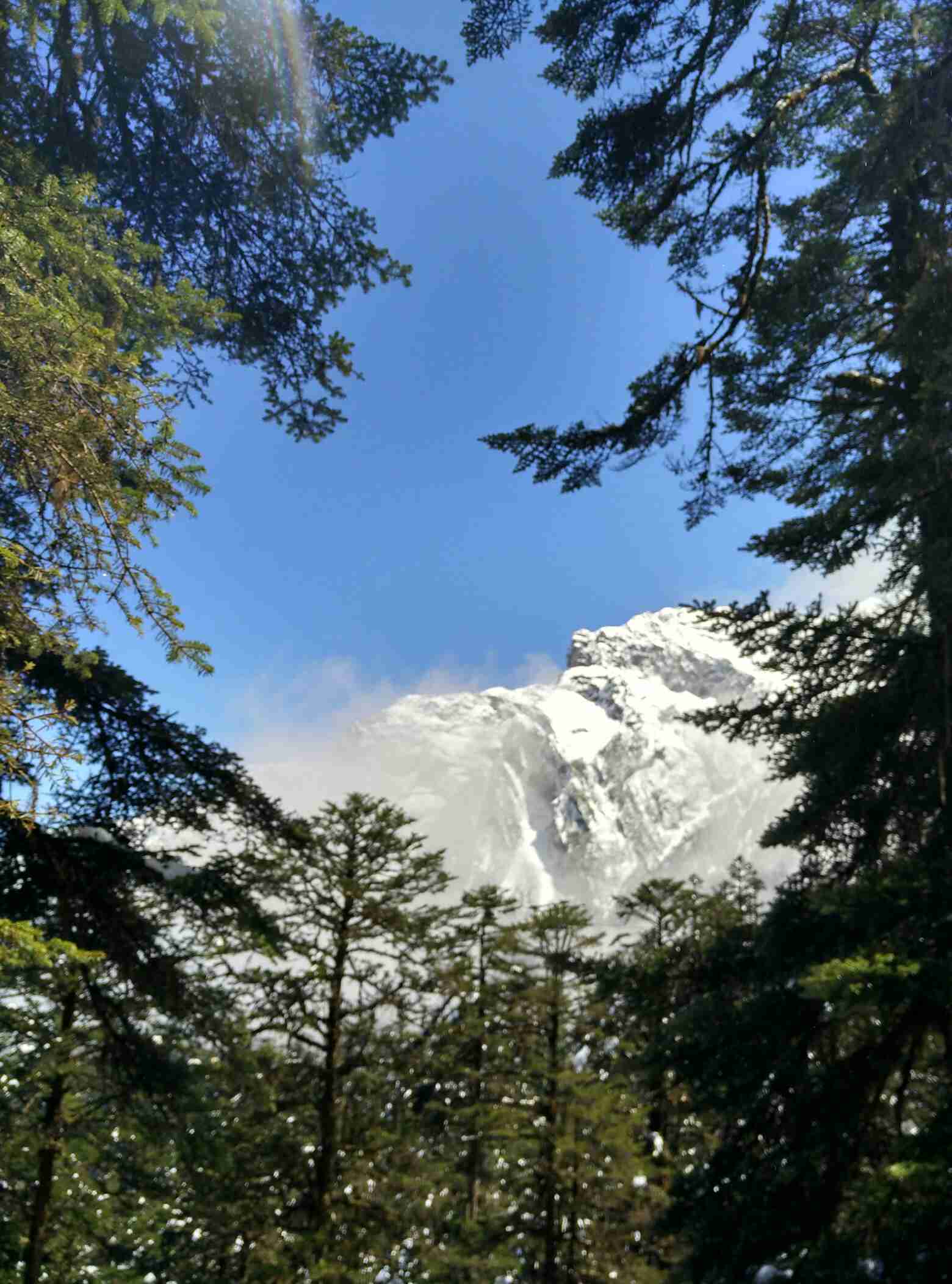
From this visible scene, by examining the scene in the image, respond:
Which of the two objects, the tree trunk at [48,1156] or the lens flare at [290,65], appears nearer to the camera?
the lens flare at [290,65]

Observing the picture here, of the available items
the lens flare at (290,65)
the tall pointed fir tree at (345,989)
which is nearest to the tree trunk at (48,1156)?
the tall pointed fir tree at (345,989)

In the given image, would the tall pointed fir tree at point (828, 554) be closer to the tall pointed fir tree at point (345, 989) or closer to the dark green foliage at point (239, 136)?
the dark green foliage at point (239, 136)

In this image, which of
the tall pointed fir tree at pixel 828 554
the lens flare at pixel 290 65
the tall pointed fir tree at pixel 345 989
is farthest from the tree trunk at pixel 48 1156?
the lens flare at pixel 290 65

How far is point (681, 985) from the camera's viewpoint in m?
8.23

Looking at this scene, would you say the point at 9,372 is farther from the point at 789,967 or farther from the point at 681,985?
the point at 681,985

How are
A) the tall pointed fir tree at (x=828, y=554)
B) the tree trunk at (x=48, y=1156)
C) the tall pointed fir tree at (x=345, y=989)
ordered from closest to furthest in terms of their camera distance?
the tall pointed fir tree at (x=828, y=554)
the tree trunk at (x=48, y=1156)
the tall pointed fir tree at (x=345, y=989)

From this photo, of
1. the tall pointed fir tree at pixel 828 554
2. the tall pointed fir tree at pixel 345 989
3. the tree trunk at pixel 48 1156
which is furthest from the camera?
the tall pointed fir tree at pixel 345 989

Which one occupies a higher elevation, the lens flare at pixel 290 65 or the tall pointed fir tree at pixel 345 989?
the lens flare at pixel 290 65

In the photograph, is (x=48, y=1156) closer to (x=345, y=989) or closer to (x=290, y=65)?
(x=345, y=989)

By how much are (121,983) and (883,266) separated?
10151mm

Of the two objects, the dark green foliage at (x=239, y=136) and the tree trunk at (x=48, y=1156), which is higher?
the dark green foliage at (x=239, y=136)

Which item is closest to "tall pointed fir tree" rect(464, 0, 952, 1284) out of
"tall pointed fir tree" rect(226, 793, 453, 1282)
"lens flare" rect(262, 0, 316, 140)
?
"lens flare" rect(262, 0, 316, 140)

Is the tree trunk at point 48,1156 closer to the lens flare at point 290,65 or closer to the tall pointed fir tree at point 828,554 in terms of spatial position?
the tall pointed fir tree at point 828,554

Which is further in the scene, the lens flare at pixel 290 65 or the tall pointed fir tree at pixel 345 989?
the tall pointed fir tree at pixel 345 989
